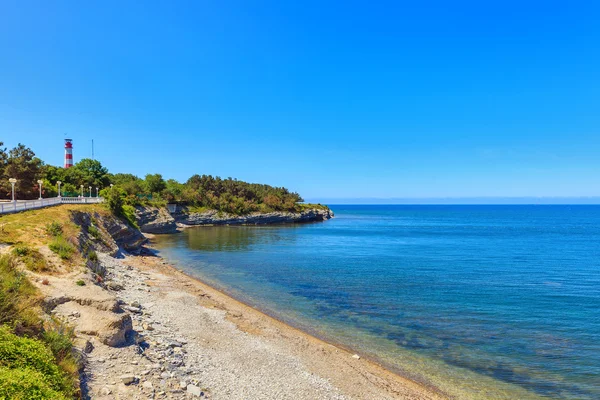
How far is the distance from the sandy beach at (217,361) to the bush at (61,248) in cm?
354

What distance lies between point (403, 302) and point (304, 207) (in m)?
110

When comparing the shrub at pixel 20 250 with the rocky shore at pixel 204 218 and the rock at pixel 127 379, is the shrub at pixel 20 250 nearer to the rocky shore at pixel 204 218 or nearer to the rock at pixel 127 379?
the rock at pixel 127 379

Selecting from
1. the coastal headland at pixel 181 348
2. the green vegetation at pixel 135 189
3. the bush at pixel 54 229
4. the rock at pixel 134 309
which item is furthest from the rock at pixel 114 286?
the green vegetation at pixel 135 189

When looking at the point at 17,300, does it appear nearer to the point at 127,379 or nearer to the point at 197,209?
the point at 127,379

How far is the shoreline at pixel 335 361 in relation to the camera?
1381 cm

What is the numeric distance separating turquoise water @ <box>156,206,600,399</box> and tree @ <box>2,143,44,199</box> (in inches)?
1063

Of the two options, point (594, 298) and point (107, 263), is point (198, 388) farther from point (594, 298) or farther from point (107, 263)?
point (594, 298)

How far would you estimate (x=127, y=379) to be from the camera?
418 inches

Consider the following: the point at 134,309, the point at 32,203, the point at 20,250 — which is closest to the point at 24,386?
the point at 134,309

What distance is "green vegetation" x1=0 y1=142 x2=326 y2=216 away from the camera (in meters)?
52.6

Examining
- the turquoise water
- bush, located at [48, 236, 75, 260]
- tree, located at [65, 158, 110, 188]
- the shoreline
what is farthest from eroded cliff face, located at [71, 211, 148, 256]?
tree, located at [65, 158, 110, 188]

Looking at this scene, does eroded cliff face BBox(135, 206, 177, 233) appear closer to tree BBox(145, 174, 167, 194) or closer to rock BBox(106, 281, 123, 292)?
tree BBox(145, 174, 167, 194)

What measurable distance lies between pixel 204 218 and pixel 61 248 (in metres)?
82.8

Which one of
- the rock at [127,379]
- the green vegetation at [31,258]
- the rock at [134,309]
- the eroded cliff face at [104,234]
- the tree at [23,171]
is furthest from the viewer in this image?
the tree at [23,171]
